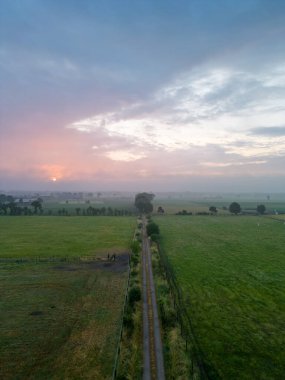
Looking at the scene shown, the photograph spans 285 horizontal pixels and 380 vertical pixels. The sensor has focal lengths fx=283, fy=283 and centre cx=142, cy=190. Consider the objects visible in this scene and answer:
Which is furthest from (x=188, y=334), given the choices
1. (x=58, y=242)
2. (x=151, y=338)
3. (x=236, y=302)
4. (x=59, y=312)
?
(x=58, y=242)

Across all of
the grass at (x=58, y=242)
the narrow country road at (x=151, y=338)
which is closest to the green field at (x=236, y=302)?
the narrow country road at (x=151, y=338)

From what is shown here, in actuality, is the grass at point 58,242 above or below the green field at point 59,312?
above

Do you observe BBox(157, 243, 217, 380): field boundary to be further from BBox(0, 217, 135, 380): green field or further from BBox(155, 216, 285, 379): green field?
BBox(0, 217, 135, 380): green field

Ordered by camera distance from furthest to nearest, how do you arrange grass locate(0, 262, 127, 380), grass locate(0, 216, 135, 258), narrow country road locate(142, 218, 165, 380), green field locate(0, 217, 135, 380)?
grass locate(0, 216, 135, 258) < green field locate(0, 217, 135, 380) < grass locate(0, 262, 127, 380) < narrow country road locate(142, 218, 165, 380)

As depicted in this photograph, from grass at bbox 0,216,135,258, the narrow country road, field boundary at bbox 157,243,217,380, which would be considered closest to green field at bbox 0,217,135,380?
grass at bbox 0,216,135,258

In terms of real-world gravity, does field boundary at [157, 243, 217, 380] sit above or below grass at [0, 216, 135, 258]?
below

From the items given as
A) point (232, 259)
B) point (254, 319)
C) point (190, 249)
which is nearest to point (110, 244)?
point (190, 249)

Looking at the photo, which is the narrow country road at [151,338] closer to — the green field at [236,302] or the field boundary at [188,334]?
the field boundary at [188,334]

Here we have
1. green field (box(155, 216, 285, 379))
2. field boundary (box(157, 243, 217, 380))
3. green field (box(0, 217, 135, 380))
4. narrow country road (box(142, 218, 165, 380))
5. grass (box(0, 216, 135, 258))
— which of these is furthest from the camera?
grass (box(0, 216, 135, 258))
